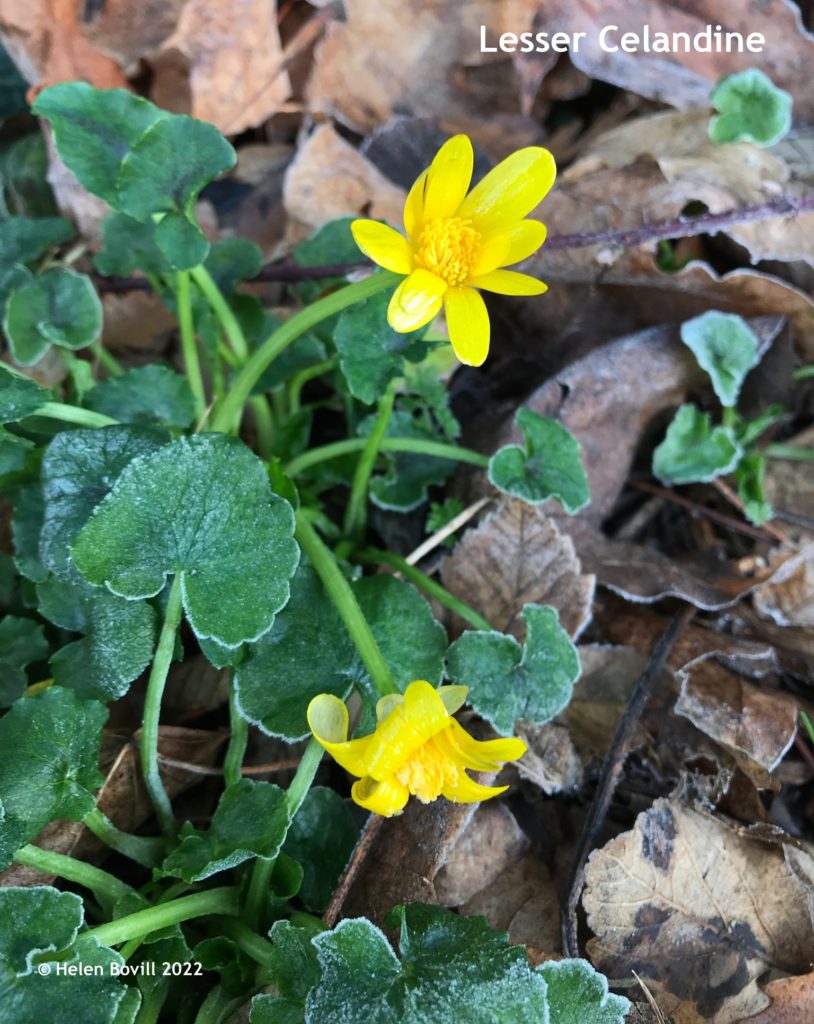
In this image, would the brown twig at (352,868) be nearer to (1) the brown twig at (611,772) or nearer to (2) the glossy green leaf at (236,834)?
(2) the glossy green leaf at (236,834)

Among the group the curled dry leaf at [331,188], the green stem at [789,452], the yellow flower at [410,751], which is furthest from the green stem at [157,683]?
the green stem at [789,452]

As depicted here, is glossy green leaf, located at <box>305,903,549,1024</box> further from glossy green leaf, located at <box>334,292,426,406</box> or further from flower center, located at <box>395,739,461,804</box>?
glossy green leaf, located at <box>334,292,426,406</box>

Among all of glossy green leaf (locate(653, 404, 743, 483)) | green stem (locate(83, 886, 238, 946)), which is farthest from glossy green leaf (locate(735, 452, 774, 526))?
green stem (locate(83, 886, 238, 946))

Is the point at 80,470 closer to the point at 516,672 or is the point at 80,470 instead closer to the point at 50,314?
the point at 50,314

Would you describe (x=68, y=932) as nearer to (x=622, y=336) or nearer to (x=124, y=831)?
(x=124, y=831)

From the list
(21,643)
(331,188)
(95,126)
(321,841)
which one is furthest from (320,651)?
(331,188)
